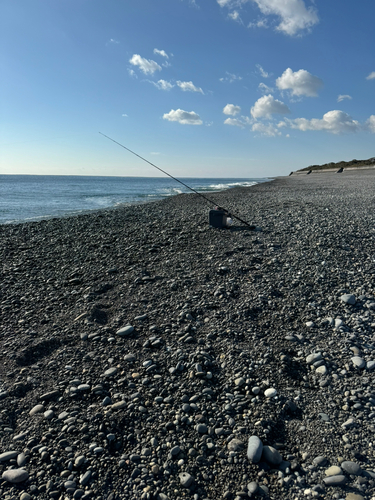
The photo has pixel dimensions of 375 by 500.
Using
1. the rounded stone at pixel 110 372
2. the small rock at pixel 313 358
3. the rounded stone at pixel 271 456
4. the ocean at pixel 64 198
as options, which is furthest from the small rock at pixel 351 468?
the ocean at pixel 64 198

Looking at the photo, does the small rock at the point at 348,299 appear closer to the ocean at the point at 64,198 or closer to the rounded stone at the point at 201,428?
the rounded stone at the point at 201,428

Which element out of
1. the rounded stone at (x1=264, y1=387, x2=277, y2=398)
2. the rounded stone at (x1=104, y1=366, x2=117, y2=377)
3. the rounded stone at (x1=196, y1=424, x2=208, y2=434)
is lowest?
the rounded stone at (x1=196, y1=424, x2=208, y2=434)

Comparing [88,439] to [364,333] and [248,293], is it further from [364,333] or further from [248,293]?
[364,333]

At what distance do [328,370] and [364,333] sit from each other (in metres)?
1.00

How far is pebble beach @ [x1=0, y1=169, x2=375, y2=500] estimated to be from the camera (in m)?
2.58

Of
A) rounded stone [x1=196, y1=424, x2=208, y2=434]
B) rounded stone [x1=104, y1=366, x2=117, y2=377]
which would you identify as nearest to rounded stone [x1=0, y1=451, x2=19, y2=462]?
rounded stone [x1=104, y1=366, x2=117, y2=377]

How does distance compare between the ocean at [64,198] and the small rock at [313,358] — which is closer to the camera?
the small rock at [313,358]

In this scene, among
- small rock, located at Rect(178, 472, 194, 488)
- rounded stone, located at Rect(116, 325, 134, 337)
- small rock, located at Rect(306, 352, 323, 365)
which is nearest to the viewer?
small rock, located at Rect(178, 472, 194, 488)

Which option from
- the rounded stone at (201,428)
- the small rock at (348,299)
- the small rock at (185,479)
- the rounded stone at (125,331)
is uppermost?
the small rock at (348,299)

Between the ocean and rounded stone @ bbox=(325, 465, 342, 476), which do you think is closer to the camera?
rounded stone @ bbox=(325, 465, 342, 476)

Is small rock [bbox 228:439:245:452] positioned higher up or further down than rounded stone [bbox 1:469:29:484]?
higher up

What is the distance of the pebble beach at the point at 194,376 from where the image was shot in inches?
102

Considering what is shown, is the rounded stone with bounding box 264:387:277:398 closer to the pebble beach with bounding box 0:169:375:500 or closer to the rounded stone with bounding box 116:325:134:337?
the pebble beach with bounding box 0:169:375:500

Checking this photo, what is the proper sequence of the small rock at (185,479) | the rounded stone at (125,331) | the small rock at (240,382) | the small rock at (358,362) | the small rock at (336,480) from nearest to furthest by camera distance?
the small rock at (336,480)
the small rock at (185,479)
the small rock at (240,382)
the small rock at (358,362)
the rounded stone at (125,331)
